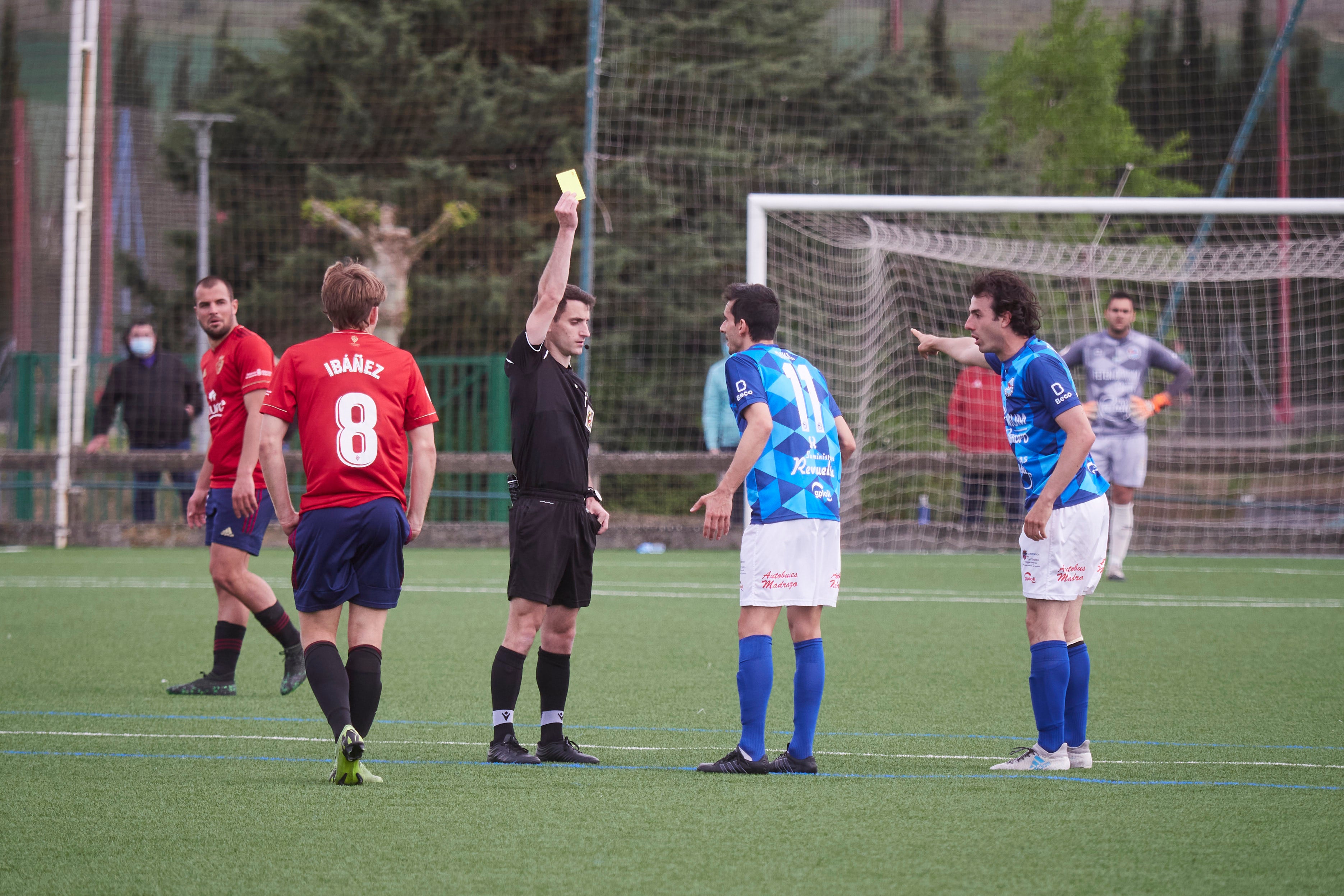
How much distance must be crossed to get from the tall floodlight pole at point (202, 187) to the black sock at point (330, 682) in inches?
715

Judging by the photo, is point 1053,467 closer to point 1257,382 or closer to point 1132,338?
point 1132,338

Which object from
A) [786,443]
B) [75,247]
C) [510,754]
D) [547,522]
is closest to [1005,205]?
[786,443]

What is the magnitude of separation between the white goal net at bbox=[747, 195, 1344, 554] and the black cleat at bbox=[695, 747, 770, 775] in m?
9.20

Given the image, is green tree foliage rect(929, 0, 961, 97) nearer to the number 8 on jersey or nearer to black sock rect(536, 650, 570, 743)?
black sock rect(536, 650, 570, 743)

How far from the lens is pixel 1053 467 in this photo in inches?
194

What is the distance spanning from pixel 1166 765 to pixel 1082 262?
11323mm

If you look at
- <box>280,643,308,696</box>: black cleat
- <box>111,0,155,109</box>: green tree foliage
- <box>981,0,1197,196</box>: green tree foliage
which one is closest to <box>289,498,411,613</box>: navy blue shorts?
<box>280,643,308,696</box>: black cleat

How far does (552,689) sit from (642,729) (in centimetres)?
74

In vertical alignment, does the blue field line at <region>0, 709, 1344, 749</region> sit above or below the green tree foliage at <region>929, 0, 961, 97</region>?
below

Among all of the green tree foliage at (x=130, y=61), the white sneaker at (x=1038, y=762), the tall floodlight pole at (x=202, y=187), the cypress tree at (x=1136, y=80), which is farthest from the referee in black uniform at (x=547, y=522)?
the cypress tree at (x=1136, y=80)

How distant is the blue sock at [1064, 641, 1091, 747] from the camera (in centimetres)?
497

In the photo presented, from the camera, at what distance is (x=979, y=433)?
589 inches

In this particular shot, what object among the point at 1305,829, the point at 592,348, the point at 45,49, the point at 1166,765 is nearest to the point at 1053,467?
the point at 1166,765

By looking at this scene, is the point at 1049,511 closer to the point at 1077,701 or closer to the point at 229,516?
the point at 1077,701
